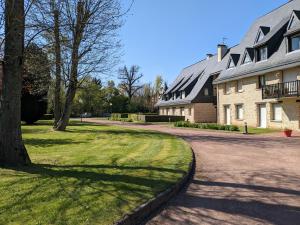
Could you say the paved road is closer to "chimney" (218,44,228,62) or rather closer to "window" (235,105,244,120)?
"window" (235,105,244,120)

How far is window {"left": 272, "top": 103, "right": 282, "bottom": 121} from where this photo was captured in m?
30.7

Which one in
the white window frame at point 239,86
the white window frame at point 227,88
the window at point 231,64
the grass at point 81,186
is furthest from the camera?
the white window frame at point 227,88

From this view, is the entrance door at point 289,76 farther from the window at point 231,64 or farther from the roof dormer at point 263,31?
the window at point 231,64

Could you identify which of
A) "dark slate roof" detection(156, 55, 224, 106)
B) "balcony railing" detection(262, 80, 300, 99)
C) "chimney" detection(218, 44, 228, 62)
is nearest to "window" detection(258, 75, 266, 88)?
"balcony railing" detection(262, 80, 300, 99)

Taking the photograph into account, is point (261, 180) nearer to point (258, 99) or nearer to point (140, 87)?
point (258, 99)

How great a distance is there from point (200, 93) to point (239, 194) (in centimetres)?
4117

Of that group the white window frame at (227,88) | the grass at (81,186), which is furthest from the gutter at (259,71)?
the grass at (81,186)

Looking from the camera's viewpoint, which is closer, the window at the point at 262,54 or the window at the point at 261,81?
the window at the point at 262,54

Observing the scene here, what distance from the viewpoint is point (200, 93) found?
4875 centimetres

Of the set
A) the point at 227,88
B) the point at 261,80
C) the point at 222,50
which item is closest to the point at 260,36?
the point at 261,80

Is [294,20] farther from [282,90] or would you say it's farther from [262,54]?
[282,90]

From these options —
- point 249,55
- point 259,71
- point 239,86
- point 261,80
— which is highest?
point 249,55

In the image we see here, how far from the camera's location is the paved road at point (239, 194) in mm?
6371

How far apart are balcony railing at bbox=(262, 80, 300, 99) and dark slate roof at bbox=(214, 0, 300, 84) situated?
130 cm
